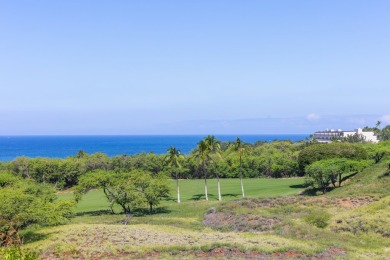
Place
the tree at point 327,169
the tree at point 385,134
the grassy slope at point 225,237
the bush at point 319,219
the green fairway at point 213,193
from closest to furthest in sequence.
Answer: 1. the grassy slope at point 225,237
2. the bush at point 319,219
3. the tree at point 327,169
4. the green fairway at point 213,193
5. the tree at point 385,134

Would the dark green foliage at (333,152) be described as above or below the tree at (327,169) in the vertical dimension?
above

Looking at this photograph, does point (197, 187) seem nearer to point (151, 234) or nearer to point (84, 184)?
point (84, 184)

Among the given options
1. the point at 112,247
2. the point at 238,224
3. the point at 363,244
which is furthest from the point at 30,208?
the point at 363,244

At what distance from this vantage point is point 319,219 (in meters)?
37.3

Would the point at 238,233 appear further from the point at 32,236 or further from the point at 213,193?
the point at 213,193

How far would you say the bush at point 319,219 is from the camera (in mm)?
36688

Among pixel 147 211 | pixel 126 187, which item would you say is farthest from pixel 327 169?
pixel 126 187

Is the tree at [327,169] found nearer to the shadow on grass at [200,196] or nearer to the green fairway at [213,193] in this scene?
the green fairway at [213,193]

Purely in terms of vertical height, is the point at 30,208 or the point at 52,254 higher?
the point at 30,208

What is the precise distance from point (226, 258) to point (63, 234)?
49.2ft

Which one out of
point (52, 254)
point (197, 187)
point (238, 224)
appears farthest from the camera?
point (197, 187)

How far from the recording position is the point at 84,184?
50.2 m

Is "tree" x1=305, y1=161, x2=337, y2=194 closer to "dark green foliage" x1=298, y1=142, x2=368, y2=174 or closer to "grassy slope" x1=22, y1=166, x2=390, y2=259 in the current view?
"dark green foliage" x1=298, y1=142, x2=368, y2=174

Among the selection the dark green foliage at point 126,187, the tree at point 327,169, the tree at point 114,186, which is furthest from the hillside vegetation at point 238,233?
the tree at point 327,169
